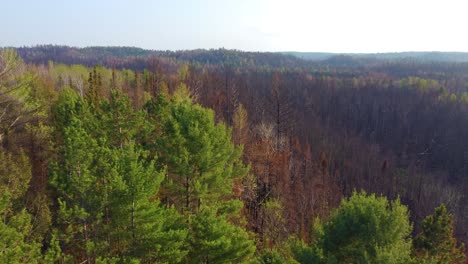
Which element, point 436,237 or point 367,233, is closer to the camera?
point 367,233

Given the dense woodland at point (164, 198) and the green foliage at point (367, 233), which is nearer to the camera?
the green foliage at point (367, 233)

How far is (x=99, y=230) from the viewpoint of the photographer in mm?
13680

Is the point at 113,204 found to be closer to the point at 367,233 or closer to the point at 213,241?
the point at 213,241

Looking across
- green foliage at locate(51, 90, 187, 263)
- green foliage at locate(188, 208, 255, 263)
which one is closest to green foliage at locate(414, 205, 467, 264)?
green foliage at locate(188, 208, 255, 263)

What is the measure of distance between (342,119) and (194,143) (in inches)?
2768

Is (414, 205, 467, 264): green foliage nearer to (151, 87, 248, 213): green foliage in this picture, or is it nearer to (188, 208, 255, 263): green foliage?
(188, 208, 255, 263): green foliage

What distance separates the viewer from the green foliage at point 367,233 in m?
10.4

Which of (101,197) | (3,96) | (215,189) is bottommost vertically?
(215,189)

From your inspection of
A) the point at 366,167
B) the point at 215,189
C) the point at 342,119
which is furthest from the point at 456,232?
the point at 342,119

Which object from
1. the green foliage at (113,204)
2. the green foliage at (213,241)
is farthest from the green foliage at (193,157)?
the green foliage at (213,241)

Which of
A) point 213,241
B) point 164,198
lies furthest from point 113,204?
point 164,198

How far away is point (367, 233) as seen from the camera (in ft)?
35.6

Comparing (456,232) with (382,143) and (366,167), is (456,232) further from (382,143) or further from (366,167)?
(382,143)

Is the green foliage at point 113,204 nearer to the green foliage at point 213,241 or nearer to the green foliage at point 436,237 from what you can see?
the green foliage at point 213,241
